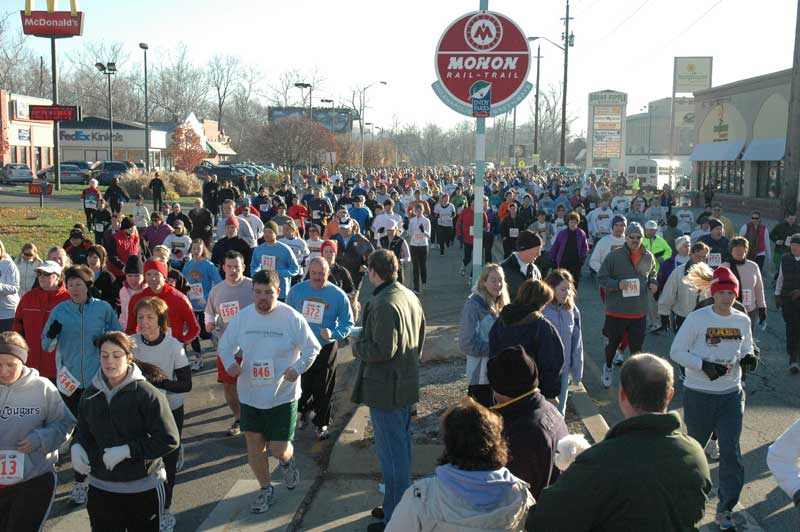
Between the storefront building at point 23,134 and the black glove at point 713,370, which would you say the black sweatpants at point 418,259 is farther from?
the storefront building at point 23,134

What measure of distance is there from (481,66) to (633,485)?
6.98 metres

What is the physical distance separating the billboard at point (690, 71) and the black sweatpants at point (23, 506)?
8633 centimetres

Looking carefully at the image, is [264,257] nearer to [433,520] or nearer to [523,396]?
[523,396]

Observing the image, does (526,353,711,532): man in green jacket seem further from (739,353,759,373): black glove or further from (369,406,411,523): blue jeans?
(739,353,759,373): black glove

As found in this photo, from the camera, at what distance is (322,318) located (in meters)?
7.42

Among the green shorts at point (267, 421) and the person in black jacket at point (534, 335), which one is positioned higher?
the person in black jacket at point (534, 335)

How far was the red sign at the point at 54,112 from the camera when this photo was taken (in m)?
34.8

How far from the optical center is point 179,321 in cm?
735

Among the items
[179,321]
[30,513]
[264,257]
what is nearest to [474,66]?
[264,257]

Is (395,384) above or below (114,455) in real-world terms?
above

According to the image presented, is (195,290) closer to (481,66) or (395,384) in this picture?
(481,66)

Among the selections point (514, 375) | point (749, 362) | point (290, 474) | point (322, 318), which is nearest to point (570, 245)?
point (322, 318)

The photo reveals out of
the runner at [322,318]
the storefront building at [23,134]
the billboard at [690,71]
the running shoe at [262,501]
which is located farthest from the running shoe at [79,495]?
the billboard at [690,71]

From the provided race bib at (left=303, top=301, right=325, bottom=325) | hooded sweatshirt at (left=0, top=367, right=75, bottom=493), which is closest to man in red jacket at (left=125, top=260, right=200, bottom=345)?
race bib at (left=303, top=301, right=325, bottom=325)
